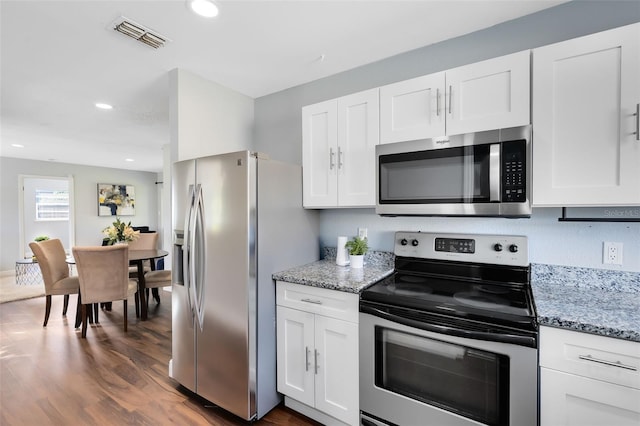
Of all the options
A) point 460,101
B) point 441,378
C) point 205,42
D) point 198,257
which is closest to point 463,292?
point 441,378

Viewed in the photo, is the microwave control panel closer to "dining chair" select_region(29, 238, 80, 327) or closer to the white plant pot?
the white plant pot

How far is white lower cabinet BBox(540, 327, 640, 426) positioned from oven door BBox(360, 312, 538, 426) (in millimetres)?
58

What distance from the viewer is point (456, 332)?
4.38 ft

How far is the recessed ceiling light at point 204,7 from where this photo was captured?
162 cm

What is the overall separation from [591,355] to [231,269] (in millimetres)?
1734

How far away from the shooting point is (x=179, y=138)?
2.34 meters

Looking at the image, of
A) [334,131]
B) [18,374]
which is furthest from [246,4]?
[18,374]

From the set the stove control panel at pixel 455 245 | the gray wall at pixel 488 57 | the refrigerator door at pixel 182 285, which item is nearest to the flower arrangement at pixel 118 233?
the refrigerator door at pixel 182 285

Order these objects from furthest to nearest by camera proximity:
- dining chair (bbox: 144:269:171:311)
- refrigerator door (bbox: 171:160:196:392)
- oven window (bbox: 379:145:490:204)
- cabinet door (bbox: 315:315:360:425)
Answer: dining chair (bbox: 144:269:171:311)
refrigerator door (bbox: 171:160:196:392)
cabinet door (bbox: 315:315:360:425)
oven window (bbox: 379:145:490:204)

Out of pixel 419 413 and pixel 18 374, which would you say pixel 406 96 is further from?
pixel 18 374

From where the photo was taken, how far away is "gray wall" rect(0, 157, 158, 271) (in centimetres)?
607

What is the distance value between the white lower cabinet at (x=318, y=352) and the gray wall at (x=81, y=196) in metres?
7.35

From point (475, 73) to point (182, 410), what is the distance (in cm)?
273

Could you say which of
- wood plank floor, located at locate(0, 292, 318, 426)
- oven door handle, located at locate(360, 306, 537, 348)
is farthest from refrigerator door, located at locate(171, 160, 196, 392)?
oven door handle, located at locate(360, 306, 537, 348)
